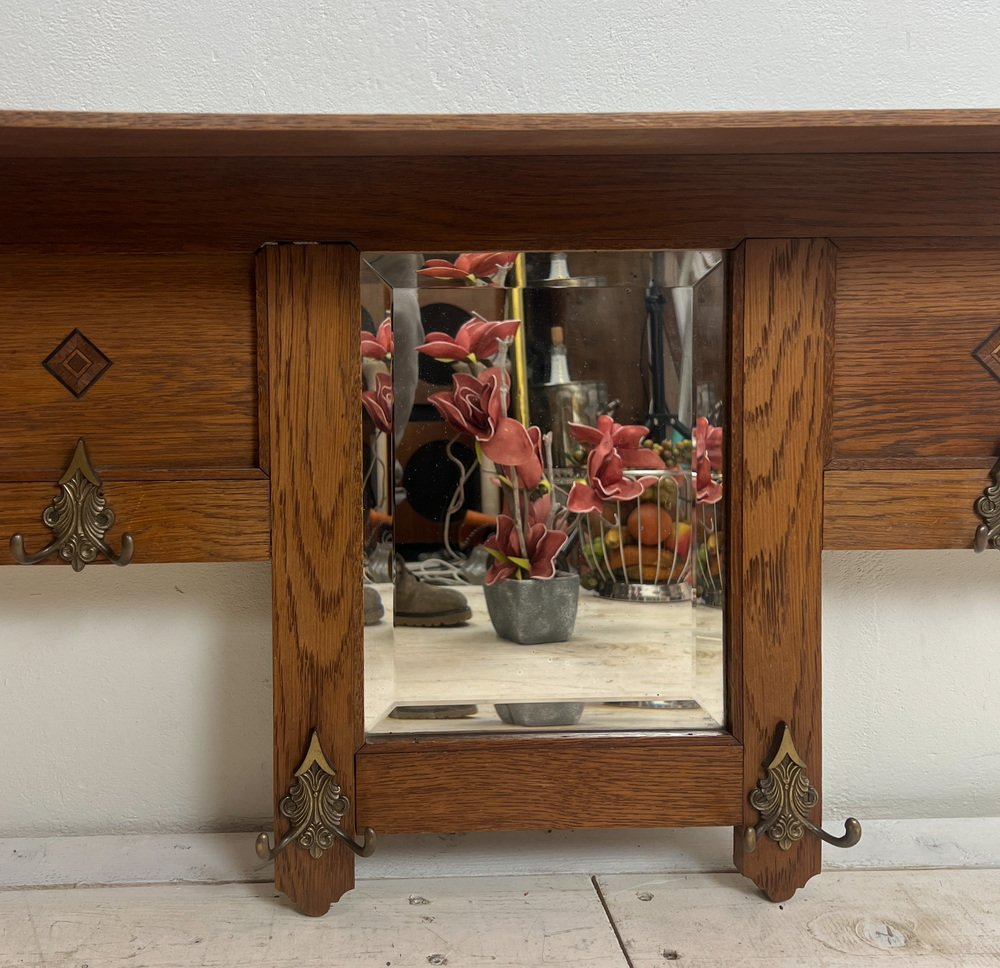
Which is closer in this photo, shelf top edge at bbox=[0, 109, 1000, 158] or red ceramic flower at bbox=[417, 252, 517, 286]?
shelf top edge at bbox=[0, 109, 1000, 158]

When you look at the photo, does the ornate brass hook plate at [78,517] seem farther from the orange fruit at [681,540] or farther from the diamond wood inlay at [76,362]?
the orange fruit at [681,540]

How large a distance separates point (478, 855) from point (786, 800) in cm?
28

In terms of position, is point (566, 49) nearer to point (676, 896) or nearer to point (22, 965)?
point (676, 896)

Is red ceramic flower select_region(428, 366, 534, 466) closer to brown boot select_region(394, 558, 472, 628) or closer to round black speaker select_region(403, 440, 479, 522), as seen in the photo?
round black speaker select_region(403, 440, 479, 522)

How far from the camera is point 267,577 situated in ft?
3.19

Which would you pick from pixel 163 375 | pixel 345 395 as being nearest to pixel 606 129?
pixel 345 395

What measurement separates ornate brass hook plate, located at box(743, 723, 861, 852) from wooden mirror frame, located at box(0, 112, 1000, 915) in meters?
0.01

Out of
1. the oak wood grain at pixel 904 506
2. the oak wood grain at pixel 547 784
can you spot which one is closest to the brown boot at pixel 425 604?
the oak wood grain at pixel 547 784

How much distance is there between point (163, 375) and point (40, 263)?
131 millimetres

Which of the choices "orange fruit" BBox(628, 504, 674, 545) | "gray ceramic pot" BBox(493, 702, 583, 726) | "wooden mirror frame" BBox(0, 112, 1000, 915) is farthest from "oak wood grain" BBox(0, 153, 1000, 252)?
"gray ceramic pot" BBox(493, 702, 583, 726)

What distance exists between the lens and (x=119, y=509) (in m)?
0.79

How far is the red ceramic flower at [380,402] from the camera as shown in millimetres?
803

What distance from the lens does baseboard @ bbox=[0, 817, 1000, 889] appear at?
2.85ft

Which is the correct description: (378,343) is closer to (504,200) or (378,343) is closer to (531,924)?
(504,200)
